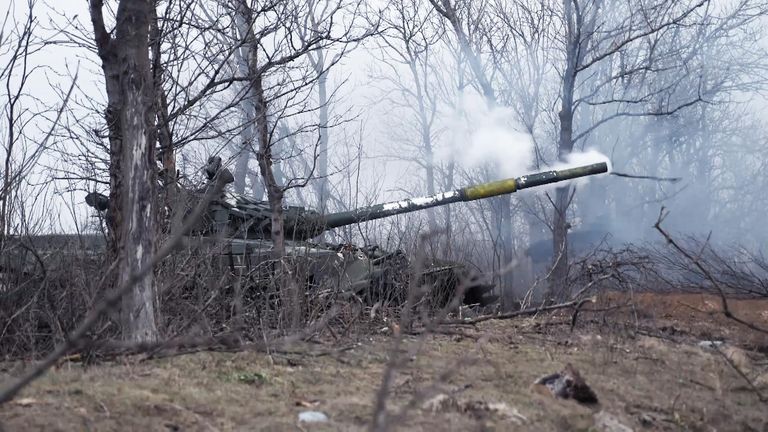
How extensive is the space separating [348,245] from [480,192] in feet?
6.03

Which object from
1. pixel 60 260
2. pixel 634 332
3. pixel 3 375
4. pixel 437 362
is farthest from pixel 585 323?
pixel 3 375

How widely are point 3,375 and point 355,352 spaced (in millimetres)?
1921

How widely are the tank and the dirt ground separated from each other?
2.65m

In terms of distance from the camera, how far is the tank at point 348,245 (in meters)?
9.14

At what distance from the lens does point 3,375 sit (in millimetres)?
4430

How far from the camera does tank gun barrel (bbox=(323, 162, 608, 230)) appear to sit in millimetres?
10473

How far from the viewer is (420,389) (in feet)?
13.7

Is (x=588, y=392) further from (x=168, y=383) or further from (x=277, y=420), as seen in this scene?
(x=168, y=383)

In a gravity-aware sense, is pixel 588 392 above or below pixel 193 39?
below

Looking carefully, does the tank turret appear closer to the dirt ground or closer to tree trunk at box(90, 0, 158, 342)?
the dirt ground

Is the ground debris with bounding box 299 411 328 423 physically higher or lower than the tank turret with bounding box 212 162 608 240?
lower

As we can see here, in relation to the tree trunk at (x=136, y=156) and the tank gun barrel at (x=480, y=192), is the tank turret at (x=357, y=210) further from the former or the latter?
the tree trunk at (x=136, y=156)

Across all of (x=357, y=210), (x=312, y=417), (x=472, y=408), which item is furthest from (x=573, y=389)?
(x=357, y=210)

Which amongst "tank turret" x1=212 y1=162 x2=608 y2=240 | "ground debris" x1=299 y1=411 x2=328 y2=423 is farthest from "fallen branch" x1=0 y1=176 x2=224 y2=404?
"tank turret" x1=212 y1=162 x2=608 y2=240
